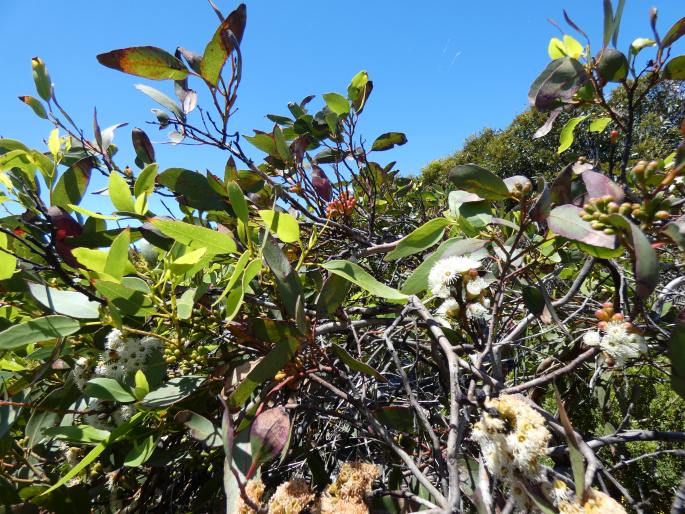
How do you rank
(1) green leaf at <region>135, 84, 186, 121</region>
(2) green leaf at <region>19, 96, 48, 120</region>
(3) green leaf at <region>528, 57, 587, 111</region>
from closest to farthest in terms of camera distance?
(3) green leaf at <region>528, 57, 587, 111</region> < (2) green leaf at <region>19, 96, 48, 120</region> < (1) green leaf at <region>135, 84, 186, 121</region>

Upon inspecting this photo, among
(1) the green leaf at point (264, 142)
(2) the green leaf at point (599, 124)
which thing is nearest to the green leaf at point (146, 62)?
(1) the green leaf at point (264, 142)

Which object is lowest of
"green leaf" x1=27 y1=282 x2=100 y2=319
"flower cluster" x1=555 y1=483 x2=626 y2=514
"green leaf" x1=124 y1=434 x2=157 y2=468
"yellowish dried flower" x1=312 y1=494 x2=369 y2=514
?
"flower cluster" x1=555 y1=483 x2=626 y2=514

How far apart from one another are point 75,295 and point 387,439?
26.1 inches

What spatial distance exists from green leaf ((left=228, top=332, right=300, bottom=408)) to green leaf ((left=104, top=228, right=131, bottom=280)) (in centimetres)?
30

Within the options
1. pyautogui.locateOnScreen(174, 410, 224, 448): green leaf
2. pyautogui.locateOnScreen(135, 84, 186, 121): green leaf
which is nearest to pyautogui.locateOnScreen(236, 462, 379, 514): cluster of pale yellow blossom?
pyautogui.locateOnScreen(174, 410, 224, 448): green leaf

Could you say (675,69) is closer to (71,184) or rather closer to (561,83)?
(561,83)

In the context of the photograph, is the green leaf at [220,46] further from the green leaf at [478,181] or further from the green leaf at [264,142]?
the green leaf at [478,181]

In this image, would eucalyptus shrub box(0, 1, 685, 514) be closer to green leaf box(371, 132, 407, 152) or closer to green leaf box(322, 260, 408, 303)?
green leaf box(322, 260, 408, 303)

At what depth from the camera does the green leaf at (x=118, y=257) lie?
670 mm

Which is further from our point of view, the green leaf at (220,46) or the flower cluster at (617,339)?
the green leaf at (220,46)

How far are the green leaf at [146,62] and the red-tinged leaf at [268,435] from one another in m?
0.94

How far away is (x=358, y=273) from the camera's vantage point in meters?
0.72

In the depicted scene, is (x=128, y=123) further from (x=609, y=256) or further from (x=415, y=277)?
(x=609, y=256)

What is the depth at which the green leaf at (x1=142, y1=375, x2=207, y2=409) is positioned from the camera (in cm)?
72
